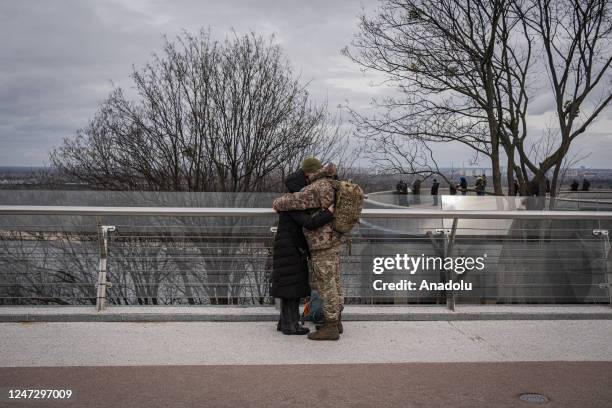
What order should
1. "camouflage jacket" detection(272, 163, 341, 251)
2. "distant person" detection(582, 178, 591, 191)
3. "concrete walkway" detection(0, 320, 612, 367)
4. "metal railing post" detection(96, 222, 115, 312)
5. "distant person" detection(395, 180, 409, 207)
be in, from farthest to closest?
"distant person" detection(582, 178, 591, 191), "distant person" detection(395, 180, 409, 207), "metal railing post" detection(96, 222, 115, 312), "camouflage jacket" detection(272, 163, 341, 251), "concrete walkway" detection(0, 320, 612, 367)

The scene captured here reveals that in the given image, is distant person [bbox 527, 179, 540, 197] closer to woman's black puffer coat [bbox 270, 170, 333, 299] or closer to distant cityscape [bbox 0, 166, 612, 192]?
distant cityscape [bbox 0, 166, 612, 192]

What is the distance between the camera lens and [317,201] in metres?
6.27

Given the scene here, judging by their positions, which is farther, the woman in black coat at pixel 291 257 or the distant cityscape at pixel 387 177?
the distant cityscape at pixel 387 177

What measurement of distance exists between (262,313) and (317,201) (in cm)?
162

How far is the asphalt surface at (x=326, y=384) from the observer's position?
15.2ft

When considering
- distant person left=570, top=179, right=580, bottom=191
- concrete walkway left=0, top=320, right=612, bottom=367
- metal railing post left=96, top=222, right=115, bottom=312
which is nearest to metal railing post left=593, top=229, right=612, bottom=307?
concrete walkway left=0, top=320, right=612, bottom=367

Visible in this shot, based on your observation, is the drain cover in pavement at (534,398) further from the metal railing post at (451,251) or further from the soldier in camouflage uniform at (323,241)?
the metal railing post at (451,251)

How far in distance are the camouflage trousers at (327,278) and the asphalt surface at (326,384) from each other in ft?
2.97

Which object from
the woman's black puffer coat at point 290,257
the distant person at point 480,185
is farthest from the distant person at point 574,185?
the woman's black puffer coat at point 290,257

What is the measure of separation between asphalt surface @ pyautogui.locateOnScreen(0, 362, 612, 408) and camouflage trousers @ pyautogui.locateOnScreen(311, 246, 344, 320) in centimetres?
91

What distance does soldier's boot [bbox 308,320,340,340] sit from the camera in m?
6.33

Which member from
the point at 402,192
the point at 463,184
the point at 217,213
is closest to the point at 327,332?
the point at 217,213

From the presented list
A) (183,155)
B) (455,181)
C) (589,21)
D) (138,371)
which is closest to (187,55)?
(183,155)

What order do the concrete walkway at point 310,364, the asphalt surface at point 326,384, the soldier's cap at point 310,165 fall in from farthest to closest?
1. the soldier's cap at point 310,165
2. the concrete walkway at point 310,364
3. the asphalt surface at point 326,384
